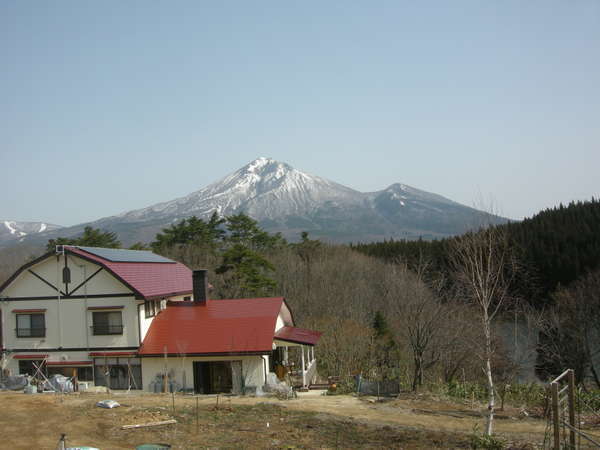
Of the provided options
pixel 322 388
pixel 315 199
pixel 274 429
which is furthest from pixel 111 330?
pixel 315 199

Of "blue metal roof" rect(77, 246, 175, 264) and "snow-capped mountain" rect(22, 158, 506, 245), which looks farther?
"snow-capped mountain" rect(22, 158, 506, 245)

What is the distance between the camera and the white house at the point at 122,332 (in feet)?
67.5

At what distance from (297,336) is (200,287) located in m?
4.87

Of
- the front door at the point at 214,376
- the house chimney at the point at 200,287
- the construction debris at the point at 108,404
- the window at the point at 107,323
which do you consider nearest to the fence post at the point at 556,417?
the construction debris at the point at 108,404

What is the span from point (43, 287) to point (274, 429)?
1327 cm

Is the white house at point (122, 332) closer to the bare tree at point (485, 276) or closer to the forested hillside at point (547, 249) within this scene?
the bare tree at point (485, 276)

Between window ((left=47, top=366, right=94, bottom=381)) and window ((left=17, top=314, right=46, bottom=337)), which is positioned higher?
window ((left=17, top=314, right=46, bottom=337))

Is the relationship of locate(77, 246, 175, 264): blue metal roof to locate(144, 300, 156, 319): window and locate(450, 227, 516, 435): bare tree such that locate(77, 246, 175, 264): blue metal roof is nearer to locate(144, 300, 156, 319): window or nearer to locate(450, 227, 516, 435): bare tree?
locate(144, 300, 156, 319): window

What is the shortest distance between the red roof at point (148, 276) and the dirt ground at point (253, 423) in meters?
4.68

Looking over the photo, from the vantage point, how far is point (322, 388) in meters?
21.5

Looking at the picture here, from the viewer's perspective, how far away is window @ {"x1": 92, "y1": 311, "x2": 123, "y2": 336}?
21.5m

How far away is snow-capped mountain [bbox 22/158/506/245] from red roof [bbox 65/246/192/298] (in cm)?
8896

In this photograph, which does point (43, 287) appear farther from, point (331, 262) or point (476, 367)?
point (331, 262)

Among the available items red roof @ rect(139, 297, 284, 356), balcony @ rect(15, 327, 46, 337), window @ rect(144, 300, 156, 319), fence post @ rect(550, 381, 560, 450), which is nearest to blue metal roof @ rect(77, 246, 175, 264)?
window @ rect(144, 300, 156, 319)
